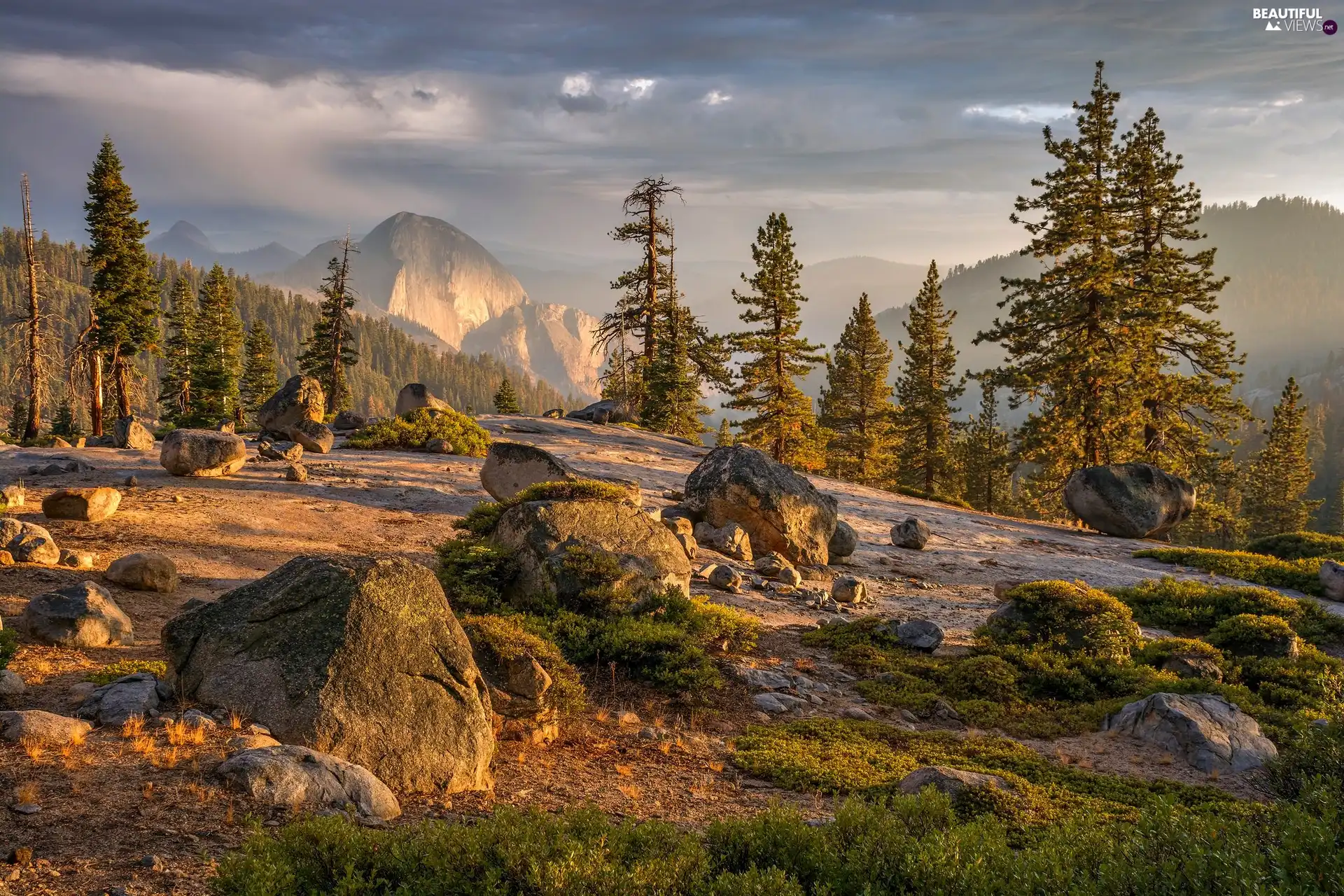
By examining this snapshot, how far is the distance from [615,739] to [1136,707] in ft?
28.0

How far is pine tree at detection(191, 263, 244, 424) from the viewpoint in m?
62.3

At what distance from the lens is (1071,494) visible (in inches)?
1331

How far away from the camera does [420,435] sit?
3272 centimetres

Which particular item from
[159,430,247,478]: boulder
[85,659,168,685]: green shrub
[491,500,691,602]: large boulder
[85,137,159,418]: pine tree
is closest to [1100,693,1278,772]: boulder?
[491,500,691,602]: large boulder

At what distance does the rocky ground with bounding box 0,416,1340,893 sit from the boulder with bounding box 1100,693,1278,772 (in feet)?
1.32

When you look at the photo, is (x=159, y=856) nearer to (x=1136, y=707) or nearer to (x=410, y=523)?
(x=1136, y=707)

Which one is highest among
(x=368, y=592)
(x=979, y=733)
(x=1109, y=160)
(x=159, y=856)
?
(x=1109, y=160)

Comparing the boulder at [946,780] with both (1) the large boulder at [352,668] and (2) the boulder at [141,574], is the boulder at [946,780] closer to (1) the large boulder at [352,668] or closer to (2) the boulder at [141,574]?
(1) the large boulder at [352,668]

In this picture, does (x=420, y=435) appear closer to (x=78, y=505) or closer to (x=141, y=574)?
(x=78, y=505)

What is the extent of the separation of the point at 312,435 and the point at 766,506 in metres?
20.8

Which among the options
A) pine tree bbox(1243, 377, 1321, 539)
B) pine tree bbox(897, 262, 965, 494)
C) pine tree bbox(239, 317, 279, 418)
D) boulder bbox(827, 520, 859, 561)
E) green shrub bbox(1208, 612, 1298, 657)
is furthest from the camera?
pine tree bbox(239, 317, 279, 418)

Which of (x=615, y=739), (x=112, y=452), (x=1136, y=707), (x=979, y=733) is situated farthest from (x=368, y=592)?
(x=112, y=452)

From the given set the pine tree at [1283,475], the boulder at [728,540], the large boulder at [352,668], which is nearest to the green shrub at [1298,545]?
the boulder at [728,540]

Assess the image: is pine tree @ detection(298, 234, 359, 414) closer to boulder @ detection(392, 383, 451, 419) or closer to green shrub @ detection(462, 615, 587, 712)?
boulder @ detection(392, 383, 451, 419)
